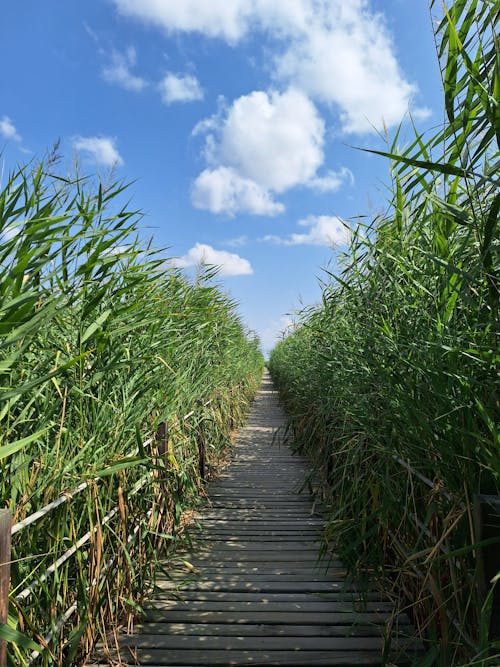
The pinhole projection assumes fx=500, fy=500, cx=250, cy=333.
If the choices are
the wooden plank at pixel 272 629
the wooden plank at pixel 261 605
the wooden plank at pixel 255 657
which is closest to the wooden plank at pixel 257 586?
the wooden plank at pixel 261 605

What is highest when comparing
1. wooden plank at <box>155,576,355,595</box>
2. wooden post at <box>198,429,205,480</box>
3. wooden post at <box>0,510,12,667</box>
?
wooden post at <box>0,510,12,667</box>

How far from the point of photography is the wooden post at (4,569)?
1.14 metres

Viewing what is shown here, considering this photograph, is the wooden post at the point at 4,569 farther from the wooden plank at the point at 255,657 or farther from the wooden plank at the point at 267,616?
the wooden plank at the point at 267,616

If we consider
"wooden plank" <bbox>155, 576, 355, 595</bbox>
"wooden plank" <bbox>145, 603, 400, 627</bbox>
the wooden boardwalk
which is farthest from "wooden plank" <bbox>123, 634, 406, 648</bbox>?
"wooden plank" <bbox>155, 576, 355, 595</bbox>

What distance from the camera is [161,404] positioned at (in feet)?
9.03

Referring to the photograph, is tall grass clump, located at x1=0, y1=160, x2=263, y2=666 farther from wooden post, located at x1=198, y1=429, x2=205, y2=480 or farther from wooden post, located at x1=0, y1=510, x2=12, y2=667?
wooden post, located at x1=198, y1=429, x2=205, y2=480

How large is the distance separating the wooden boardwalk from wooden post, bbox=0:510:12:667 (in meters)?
0.92

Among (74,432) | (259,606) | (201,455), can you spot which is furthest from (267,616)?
(201,455)

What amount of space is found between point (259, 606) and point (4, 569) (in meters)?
1.53

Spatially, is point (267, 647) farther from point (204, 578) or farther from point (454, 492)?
point (454, 492)

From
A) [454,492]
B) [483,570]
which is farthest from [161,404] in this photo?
[483,570]

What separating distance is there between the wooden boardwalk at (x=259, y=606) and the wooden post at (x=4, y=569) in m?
0.92

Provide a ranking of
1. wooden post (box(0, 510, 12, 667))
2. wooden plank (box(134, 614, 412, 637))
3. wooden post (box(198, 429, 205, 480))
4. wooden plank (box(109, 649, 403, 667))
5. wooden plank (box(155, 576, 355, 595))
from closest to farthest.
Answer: wooden post (box(0, 510, 12, 667))
wooden plank (box(109, 649, 403, 667))
wooden plank (box(134, 614, 412, 637))
wooden plank (box(155, 576, 355, 595))
wooden post (box(198, 429, 205, 480))

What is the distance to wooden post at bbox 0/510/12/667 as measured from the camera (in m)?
1.14
